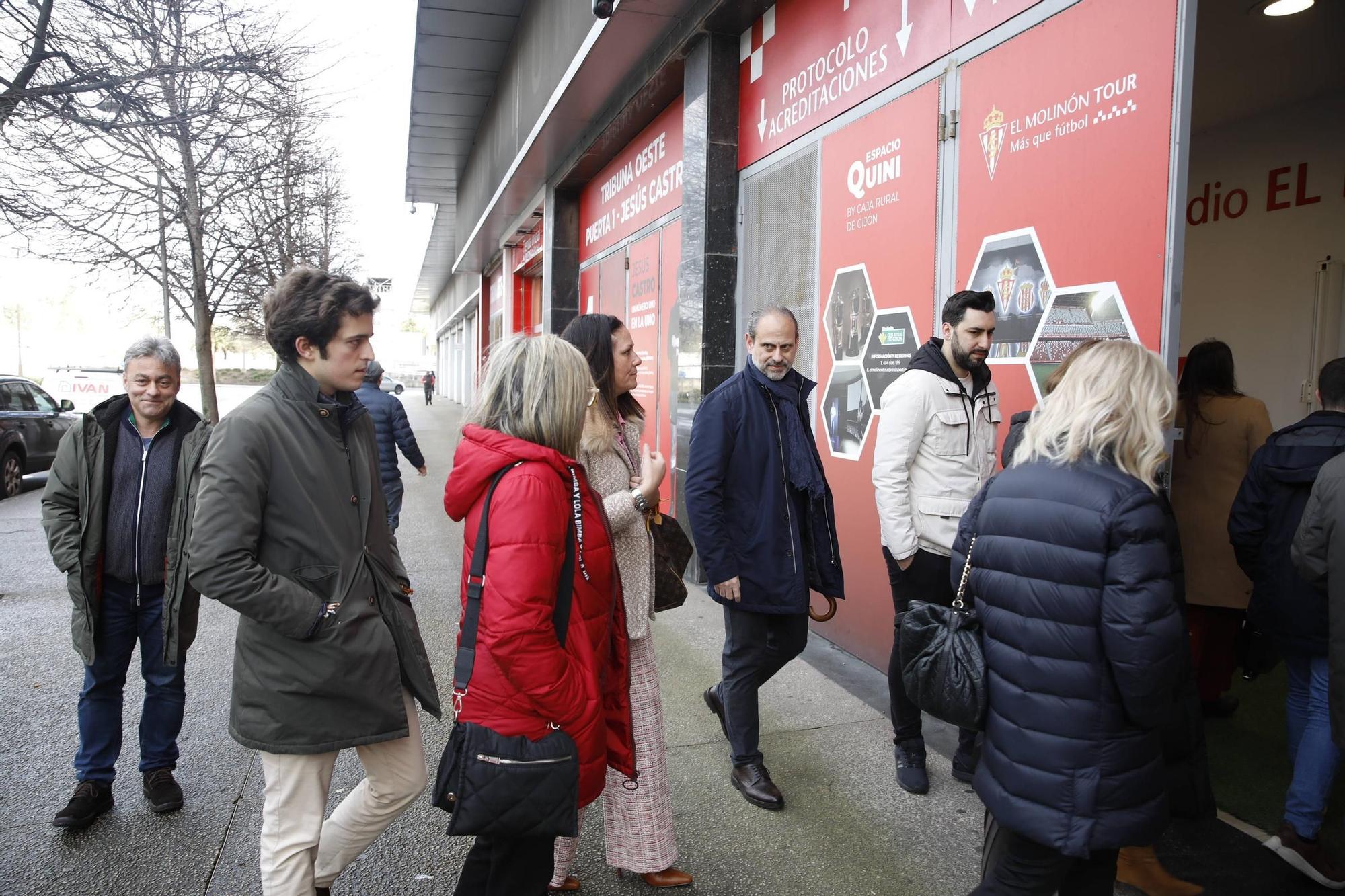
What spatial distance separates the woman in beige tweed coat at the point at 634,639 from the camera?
274cm

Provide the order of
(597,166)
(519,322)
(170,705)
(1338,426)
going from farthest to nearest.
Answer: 1. (519,322)
2. (597,166)
3. (170,705)
4. (1338,426)

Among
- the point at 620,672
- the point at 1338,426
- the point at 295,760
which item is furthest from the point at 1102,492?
the point at 295,760

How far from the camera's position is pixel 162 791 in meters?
3.33

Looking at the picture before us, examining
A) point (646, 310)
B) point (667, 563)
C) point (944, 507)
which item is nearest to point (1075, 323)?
point (944, 507)

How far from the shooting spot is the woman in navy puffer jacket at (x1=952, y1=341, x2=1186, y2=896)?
76.0 inches

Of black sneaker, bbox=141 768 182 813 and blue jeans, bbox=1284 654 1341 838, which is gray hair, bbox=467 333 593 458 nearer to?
black sneaker, bbox=141 768 182 813

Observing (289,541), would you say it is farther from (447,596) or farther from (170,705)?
(447,596)

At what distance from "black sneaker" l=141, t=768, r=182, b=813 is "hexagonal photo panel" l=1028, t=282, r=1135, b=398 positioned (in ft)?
12.4

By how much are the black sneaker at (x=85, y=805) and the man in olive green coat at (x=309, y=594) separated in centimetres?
139

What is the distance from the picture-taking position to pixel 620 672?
2.35 meters

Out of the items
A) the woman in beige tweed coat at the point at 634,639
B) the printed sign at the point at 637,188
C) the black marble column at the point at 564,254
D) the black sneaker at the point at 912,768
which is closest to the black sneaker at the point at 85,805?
the woman in beige tweed coat at the point at 634,639

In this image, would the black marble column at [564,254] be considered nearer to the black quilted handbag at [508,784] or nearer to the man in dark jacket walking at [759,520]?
the man in dark jacket walking at [759,520]

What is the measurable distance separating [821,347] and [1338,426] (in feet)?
9.60

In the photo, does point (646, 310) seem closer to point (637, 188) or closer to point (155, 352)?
point (637, 188)
